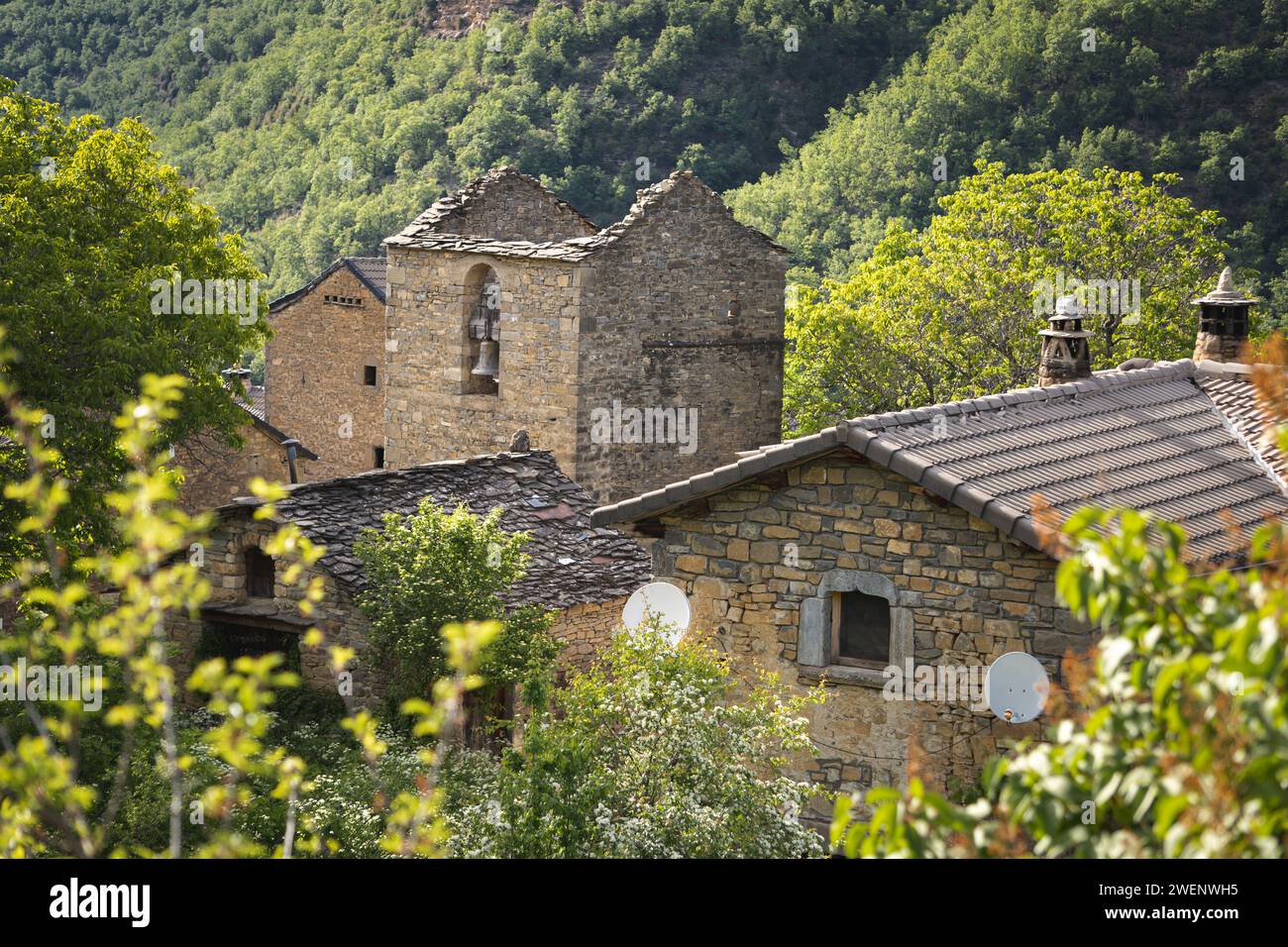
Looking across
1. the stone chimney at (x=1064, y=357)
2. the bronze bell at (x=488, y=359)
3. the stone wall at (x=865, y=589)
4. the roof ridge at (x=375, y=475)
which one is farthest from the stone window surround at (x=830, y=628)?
the bronze bell at (x=488, y=359)

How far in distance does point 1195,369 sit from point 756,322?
9.29 meters

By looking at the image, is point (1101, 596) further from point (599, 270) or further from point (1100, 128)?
point (1100, 128)

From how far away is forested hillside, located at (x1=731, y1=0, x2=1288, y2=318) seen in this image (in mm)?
42906

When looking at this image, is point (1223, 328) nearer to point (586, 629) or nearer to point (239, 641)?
point (586, 629)

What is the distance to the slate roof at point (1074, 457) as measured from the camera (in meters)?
11.2

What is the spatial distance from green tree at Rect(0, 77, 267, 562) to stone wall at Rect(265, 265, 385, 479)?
9885mm

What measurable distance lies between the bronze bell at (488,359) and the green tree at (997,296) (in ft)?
27.6

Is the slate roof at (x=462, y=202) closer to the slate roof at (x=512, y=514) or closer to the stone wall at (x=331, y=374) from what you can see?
the slate roof at (x=512, y=514)

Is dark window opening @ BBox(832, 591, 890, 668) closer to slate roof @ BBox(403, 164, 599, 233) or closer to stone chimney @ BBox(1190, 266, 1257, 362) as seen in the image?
stone chimney @ BBox(1190, 266, 1257, 362)

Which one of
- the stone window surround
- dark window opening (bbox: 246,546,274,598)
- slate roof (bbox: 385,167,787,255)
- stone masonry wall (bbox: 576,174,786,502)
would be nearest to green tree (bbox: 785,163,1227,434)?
stone masonry wall (bbox: 576,174,786,502)

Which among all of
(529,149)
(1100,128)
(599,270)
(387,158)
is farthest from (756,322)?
(387,158)

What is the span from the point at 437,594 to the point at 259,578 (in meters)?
2.70

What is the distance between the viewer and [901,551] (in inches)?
446

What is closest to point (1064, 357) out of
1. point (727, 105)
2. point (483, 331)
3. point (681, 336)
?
point (681, 336)
